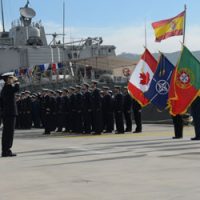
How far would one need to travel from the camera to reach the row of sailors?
16422 millimetres

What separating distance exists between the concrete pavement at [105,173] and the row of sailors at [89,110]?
5.28 m

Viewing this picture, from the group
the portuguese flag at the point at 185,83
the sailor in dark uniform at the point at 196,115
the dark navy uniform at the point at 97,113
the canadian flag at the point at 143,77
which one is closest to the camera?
the sailor in dark uniform at the point at 196,115

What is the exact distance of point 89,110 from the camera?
16.7 m

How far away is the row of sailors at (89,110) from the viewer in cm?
1642

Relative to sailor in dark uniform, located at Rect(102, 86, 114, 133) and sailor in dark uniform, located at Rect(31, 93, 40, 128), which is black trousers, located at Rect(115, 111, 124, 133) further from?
sailor in dark uniform, located at Rect(31, 93, 40, 128)

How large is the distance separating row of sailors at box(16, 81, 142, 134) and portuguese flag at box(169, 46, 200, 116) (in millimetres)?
3675

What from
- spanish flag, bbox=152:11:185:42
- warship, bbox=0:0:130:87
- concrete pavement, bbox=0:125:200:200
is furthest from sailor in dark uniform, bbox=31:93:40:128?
warship, bbox=0:0:130:87

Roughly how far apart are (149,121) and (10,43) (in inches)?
993

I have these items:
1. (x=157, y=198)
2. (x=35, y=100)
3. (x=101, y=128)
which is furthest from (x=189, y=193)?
(x=35, y=100)

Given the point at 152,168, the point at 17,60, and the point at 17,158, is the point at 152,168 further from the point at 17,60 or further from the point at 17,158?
the point at 17,60

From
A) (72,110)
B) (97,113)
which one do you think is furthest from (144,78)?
(72,110)

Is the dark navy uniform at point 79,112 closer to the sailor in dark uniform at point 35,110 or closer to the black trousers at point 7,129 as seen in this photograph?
the sailor in dark uniform at point 35,110

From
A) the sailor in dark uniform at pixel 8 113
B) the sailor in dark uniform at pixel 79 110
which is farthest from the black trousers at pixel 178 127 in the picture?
the sailor in dark uniform at pixel 79 110

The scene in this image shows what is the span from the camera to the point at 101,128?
16438 millimetres
